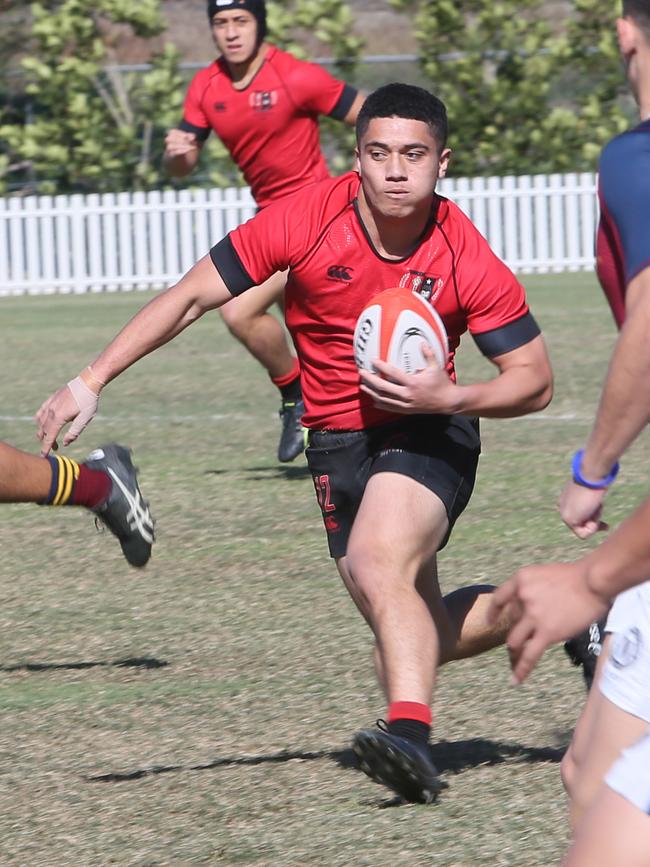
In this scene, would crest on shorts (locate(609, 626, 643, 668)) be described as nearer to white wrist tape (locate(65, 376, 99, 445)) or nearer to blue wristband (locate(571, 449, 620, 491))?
blue wristband (locate(571, 449, 620, 491))

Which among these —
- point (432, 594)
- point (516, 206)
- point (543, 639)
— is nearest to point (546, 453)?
point (432, 594)

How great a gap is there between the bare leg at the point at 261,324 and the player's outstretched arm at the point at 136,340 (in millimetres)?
4085

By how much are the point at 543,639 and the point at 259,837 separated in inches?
66.1

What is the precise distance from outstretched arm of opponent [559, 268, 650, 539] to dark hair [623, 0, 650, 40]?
1.63ft

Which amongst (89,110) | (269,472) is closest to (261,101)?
(269,472)

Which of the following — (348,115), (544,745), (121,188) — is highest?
(348,115)

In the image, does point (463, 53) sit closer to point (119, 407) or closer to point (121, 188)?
point (121, 188)

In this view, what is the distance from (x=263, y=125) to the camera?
9.73 m

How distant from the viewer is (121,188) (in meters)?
26.4

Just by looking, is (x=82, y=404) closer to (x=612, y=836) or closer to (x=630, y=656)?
(x=630, y=656)

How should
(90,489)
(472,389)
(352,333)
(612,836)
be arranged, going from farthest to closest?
1. (90,489)
2. (352,333)
3. (472,389)
4. (612,836)

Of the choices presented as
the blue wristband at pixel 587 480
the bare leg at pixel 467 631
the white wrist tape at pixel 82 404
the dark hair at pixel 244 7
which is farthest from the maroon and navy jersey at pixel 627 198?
the dark hair at pixel 244 7

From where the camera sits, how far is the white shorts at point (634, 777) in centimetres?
263

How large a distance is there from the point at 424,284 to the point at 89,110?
72.5 feet
